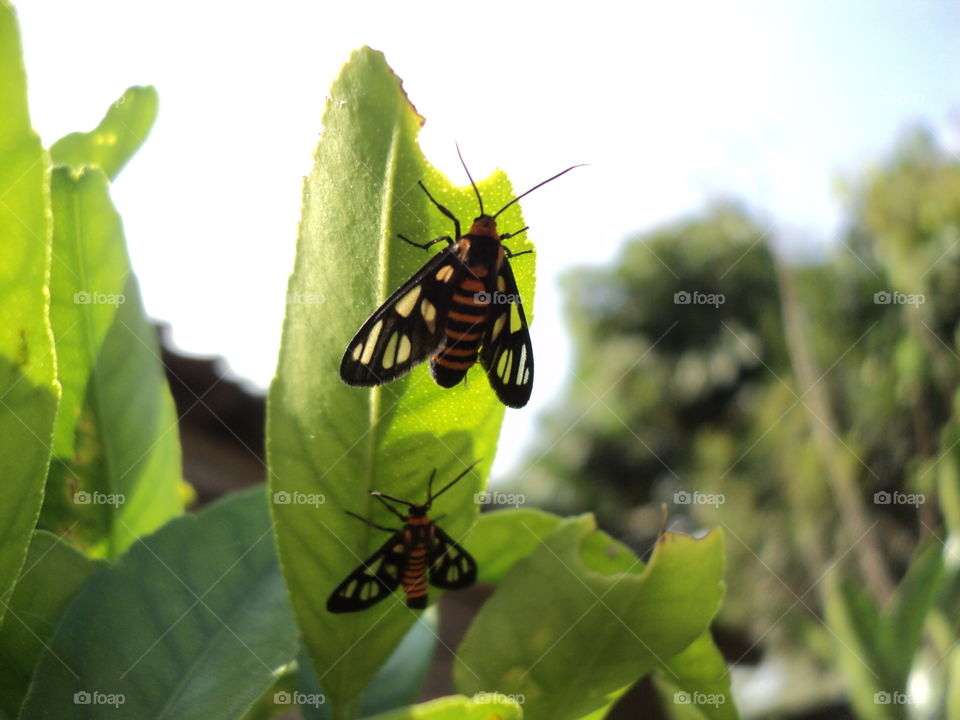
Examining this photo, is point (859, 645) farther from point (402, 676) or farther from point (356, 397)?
point (356, 397)

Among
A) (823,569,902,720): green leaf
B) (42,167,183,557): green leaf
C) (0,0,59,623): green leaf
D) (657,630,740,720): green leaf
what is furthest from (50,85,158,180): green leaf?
(823,569,902,720): green leaf

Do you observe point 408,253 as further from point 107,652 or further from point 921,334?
point 921,334

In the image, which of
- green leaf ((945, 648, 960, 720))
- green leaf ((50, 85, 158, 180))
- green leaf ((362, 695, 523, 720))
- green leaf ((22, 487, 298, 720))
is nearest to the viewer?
green leaf ((362, 695, 523, 720))

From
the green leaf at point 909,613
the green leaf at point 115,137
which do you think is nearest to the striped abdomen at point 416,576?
the green leaf at point 115,137

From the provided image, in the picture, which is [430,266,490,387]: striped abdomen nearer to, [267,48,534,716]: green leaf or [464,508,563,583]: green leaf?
[267,48,534,716]: green leaf

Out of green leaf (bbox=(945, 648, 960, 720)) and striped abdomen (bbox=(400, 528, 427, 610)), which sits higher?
striped abdomen (bbox=(400, 528, 427, 610))

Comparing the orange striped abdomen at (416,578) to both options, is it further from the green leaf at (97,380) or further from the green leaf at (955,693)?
the green leaf at (955,693)

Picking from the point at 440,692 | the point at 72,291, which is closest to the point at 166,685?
the point at 72,291
